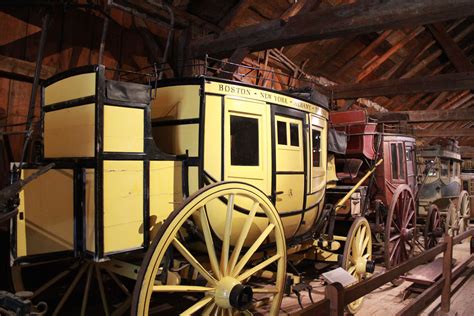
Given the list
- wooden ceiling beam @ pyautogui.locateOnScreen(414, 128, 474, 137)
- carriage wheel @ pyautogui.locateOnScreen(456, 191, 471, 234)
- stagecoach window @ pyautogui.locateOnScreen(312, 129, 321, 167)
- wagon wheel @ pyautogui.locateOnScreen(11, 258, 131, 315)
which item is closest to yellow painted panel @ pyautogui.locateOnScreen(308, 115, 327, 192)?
stagecoach window @ pyautogui.locateOnScreen(312, 129, 321, 167)

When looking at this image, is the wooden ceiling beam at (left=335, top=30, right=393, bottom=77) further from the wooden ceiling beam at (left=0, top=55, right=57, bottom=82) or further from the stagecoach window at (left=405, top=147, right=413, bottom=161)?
the wooden ceiling beam at (left=0, top=55, right=57, bottom=82)

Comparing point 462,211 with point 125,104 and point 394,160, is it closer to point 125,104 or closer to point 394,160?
point 394,160

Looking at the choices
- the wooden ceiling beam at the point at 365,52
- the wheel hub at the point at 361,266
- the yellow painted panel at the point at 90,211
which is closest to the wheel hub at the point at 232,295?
the yellow painted panel at the point at 90,211

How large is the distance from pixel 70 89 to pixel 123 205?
0.87 meters

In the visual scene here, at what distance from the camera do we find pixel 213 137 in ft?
9.71

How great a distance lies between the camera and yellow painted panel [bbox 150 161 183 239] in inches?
106

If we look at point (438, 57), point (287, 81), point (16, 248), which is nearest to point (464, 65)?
point (438, 57)

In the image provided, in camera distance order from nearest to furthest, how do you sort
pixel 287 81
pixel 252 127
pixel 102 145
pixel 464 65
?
pixel 102 145 < pixel 252 127 < pixel 287 81 < pixel 464 65

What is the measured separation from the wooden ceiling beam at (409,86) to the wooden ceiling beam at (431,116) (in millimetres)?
1345

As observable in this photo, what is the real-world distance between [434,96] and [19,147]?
13.3m

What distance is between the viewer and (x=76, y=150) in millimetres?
2590

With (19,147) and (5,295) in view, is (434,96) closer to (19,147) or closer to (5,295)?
(19,147)

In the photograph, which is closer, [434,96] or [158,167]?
[158,167]

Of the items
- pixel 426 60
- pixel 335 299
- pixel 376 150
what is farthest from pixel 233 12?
pixel 426 60
